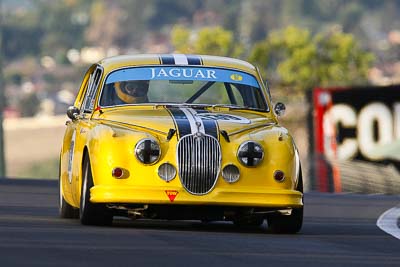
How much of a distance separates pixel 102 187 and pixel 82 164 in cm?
80

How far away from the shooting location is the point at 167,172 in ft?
46.8

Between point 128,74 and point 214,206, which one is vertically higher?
point 128,74

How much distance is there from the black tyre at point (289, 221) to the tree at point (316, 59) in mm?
91241

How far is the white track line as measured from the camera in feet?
51.3

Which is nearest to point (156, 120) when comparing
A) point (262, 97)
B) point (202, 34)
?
point (262, 97)

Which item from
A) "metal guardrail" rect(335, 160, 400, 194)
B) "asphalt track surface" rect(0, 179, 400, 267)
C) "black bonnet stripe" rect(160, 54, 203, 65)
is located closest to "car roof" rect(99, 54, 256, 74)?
"black bonnet stripe" rect(160, 54, 203, 65)

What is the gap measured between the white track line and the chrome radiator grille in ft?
5.52

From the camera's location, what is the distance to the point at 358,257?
40.7 feet

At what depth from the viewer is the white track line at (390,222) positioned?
615 inches

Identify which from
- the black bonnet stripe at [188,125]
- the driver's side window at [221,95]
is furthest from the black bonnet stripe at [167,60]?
the black bonnet stripe at [188,125]

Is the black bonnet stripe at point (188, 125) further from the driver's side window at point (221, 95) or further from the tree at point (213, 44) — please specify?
the tree at point (213, 44)

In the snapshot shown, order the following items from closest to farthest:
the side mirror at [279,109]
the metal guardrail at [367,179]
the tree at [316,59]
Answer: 1. the side mirror at [279,109]
2. the metal guardrail at [367,179]
3. the tree at [316,59]

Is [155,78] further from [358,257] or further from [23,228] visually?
[358,257]

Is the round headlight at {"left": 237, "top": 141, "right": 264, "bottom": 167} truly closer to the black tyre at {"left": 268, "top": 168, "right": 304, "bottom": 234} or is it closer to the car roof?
the black tyre at {"left": 268, "top": 168, "right": 304, "bottom": 234}
